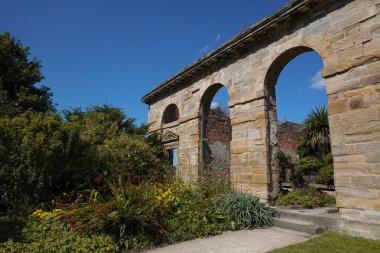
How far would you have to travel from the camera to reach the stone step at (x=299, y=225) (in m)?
5.34

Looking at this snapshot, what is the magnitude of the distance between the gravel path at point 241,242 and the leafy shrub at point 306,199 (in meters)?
1.57

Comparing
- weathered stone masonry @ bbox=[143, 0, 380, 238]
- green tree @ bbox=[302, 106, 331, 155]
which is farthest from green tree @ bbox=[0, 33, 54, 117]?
green tree @ bbox=[302, 106, 331, 155]

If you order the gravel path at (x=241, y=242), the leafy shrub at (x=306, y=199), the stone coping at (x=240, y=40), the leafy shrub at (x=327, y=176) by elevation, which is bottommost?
the gravel path at (x=241, y=242)

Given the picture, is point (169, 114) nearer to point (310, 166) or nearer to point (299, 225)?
point (310, 166)

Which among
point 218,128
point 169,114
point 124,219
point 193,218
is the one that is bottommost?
point 193,218

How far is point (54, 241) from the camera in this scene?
4496 millimetres

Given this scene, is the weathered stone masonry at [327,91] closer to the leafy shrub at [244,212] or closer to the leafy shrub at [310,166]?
the leafy shrub at [244,212]

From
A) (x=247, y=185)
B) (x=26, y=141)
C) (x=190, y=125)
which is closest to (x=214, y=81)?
(x=190, y=125)

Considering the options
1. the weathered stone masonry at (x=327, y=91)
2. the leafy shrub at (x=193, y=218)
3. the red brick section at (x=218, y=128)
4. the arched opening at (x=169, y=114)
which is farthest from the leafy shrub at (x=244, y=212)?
the red brick section at (x=218, y=128)

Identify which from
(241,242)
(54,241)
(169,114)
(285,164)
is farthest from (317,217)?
(169,114)

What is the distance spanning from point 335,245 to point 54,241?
15.3ft

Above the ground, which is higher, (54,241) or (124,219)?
(124,219)

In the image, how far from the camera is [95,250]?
4.27 meters

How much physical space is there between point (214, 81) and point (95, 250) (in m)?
7.26
